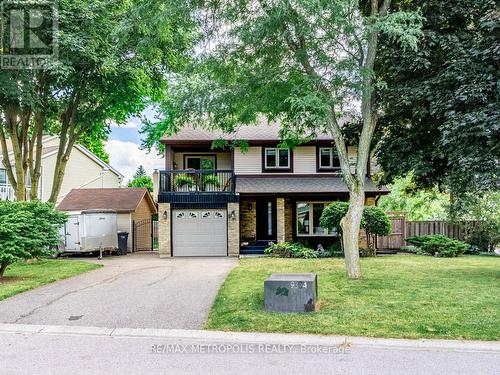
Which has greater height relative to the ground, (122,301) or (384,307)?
(384,307)

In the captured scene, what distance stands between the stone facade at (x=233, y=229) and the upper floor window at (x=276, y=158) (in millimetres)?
2949

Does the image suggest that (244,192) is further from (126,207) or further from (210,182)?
(126,207)

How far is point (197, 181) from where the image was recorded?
20.3 metres

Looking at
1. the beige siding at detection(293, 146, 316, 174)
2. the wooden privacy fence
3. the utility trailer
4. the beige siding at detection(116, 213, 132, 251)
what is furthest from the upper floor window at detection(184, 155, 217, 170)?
the wooden privacy fence

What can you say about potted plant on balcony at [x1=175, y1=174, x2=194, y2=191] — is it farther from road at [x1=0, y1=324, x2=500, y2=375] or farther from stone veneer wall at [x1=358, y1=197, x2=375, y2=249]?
road at [x1=0, y1=324, x2=500, y2=375]

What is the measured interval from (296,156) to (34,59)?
38.4ft

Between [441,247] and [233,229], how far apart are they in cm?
854

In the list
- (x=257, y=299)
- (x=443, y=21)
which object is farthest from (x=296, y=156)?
(x=257, y=299)

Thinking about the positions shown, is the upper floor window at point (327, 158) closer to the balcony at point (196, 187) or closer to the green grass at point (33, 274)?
the balcony at point (196, 187)

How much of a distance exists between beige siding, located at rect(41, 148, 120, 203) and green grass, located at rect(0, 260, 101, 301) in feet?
45.1

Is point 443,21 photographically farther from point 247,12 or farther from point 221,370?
point 221,370

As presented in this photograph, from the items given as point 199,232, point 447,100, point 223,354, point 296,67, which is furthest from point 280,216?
point 223,354

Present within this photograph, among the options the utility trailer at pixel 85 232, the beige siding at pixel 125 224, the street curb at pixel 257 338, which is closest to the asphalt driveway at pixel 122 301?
the street curb at pixel 257 338

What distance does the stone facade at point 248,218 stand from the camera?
2138 cm
